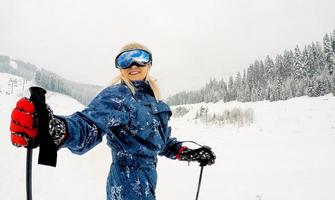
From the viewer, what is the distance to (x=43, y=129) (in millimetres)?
1188

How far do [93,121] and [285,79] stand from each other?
8462cm

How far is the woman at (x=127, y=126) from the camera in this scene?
4.93 feet

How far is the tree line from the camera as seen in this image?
200ft

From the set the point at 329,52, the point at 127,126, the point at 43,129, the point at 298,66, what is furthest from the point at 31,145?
the point at 298,66

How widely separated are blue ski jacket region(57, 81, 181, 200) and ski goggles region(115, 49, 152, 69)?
0.63 feet

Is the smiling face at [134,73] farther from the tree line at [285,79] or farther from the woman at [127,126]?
the tree line at [285,79]

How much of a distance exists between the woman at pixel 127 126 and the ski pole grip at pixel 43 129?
1.1 inches

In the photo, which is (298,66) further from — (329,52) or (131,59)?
(131,59)

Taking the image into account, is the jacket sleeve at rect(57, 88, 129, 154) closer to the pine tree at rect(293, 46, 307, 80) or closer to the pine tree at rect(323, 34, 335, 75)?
the pine tree at rect(323, 34, 335, 75)

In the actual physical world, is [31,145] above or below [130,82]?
below

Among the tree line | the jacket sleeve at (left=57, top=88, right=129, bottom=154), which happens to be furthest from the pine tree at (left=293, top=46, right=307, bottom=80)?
the jacket sleeve at (left=57, top=88, right=129, bottom=154)

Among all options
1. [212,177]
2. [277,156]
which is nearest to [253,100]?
[277,156]

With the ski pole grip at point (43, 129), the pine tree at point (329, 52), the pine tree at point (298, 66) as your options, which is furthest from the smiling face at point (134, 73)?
the pine tree at point (298, 66)

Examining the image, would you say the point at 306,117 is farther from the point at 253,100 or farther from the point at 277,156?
the point at 253,100
